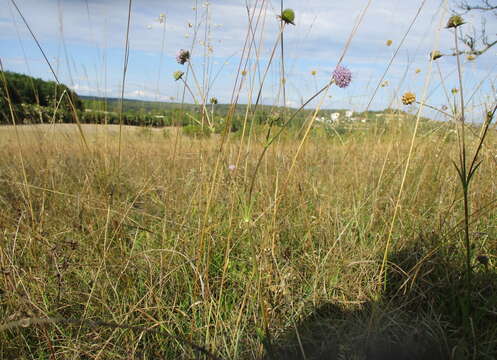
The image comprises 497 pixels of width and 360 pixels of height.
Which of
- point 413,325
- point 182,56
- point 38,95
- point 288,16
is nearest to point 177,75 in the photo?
point 182,56

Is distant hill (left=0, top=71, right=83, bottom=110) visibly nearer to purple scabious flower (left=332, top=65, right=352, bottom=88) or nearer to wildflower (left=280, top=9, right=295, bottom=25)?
wildflower (left=280, top=9, right=295, bottom=25)

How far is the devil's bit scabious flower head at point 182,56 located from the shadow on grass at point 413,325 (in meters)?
1.02

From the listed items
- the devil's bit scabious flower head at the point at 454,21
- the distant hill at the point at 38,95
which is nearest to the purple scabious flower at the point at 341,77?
the devil's bit scabious flower head at the point at 454,21

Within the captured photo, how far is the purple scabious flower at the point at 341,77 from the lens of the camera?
990 mm

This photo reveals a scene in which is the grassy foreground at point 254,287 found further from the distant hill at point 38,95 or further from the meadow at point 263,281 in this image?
the distant hill at point 38,95

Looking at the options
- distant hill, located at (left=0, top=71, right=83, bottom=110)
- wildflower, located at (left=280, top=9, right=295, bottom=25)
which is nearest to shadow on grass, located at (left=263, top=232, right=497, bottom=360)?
wildflower, located at (left=280, top=9, right=295, bottom=25)

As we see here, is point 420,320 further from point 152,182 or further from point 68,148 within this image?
point 68,148

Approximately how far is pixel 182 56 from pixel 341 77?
71 cm

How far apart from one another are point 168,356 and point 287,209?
31.5 inches

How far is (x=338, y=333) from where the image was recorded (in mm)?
1018

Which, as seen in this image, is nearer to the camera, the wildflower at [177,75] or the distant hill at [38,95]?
the wildflower at [177,75]

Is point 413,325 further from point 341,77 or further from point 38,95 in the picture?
point 38,95

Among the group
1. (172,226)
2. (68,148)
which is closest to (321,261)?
(172,226)

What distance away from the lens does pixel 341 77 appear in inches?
39.3
